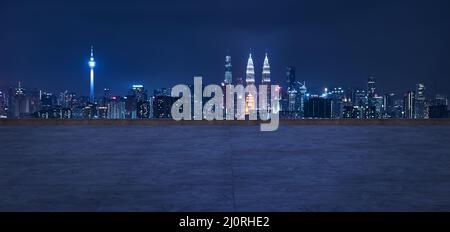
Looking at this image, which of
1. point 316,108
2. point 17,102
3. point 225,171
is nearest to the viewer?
point 225,171

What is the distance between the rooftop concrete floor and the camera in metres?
8.37

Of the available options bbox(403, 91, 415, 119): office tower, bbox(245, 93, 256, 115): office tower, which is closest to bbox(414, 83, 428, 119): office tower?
bbox(403, 91, 415, 119): office tower

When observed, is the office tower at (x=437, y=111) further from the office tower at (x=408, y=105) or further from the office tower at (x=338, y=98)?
the office tower at (x=408, y=105)

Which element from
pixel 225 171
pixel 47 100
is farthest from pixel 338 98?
pixel 225 171

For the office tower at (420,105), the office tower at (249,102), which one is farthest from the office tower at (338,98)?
the office tower at (249,102)

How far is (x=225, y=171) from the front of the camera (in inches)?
433

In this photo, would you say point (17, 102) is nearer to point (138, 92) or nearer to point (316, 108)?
point (138, 92)

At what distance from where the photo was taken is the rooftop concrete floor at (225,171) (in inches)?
329

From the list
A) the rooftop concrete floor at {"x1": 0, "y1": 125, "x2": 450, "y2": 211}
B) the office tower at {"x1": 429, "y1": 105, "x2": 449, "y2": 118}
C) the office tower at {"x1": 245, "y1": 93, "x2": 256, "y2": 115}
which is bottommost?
the rooftop concrete floor at {"x1": 0, "y1": 125, "x2": 450, "y2": 211}

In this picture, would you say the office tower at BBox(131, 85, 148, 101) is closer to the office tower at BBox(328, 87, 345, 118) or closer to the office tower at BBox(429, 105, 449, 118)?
the office tower at BBox(328, 87, 345, 118)

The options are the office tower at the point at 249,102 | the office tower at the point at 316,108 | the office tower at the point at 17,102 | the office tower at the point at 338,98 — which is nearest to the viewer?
the office tower at the point at 249,102
